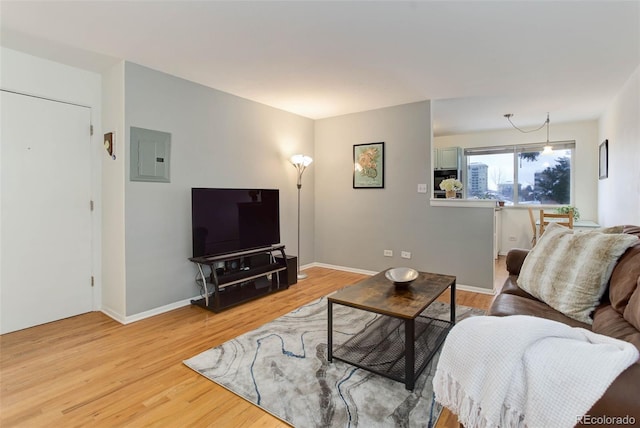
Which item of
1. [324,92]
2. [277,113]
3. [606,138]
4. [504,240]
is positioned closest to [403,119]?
[324,92]

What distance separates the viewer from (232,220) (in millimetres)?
3602

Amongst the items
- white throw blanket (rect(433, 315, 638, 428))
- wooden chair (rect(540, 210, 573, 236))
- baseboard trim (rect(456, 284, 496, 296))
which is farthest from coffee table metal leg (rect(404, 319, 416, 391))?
wooden chair (rect(540, 210, 573, 236))

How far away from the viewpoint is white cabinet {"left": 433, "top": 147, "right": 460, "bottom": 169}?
20.2 feet

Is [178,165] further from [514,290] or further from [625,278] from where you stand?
[625,278]

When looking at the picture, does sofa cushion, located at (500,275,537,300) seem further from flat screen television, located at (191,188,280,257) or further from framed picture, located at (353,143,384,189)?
flat screen television, located at (191,188,280,257)

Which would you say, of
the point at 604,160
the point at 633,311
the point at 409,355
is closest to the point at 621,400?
the point at 633,311

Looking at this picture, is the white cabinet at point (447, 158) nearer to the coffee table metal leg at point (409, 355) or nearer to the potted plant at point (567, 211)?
the potted plant at point (567, 211)

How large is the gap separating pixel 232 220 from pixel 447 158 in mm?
4469

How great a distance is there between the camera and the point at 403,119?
4355 millimetres

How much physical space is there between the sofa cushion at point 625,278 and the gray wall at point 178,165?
342 centimetres

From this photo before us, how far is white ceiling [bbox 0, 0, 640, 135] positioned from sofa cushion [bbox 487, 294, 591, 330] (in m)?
1.86

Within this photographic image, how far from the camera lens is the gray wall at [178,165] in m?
3.04

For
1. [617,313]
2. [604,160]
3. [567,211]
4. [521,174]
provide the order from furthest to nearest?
1. [521,174]
2. [567,211]
3. [604,160]
4. [617,313]

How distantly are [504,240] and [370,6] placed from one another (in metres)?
5.53
